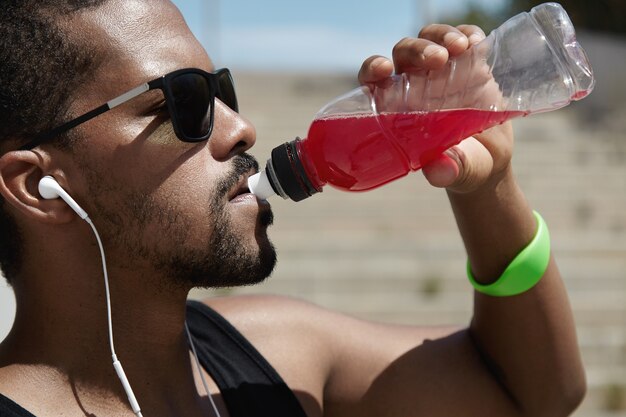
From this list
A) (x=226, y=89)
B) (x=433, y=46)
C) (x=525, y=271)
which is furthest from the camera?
(x=525, y=271)

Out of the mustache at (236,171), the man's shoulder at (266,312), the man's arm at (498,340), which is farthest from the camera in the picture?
the man's shoulder at (266,312)

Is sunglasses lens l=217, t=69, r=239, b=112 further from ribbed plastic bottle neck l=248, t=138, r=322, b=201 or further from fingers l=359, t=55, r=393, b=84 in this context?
fingers l=359, t=55, r=393, b=84

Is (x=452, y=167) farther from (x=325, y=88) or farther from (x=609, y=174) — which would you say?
(x=325, y=88)

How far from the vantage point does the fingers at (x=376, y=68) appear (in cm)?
206

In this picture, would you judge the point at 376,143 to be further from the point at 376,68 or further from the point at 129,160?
the point at 129,160

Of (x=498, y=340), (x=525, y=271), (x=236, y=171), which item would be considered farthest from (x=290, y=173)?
(x=498, y=340)

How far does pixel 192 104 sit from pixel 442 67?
57cm

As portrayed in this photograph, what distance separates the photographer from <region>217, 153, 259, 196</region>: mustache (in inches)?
83.0

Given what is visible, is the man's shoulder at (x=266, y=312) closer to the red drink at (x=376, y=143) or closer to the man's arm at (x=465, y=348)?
the man's arm at (x=465, y=348)

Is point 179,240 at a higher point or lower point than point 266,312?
higher

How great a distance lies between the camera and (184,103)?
207 cm

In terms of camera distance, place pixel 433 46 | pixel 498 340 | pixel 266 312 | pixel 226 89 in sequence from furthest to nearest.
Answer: pixel 266 312, pixel 498 340, pixel 226 89, pixel 433 46

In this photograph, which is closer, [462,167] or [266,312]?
[462,167]

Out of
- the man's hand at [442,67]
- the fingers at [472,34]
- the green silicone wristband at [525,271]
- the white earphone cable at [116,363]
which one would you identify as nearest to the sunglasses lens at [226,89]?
the man's hand at [442,67]
